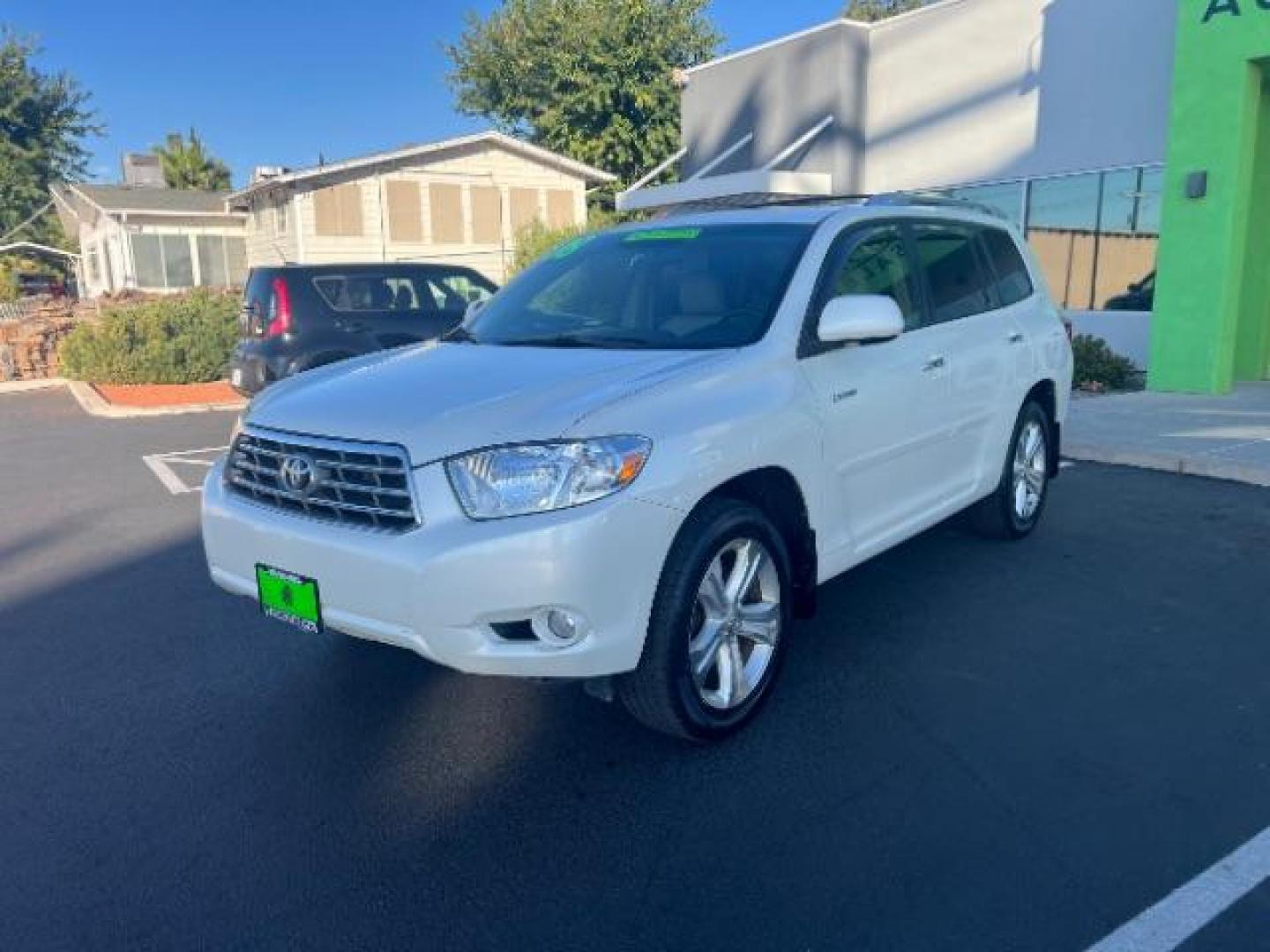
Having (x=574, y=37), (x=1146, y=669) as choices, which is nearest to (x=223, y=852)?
(x=1146, y=669)

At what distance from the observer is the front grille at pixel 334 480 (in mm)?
3020

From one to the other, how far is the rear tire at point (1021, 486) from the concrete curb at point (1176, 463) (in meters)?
2.24

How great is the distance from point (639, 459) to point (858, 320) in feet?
3.90

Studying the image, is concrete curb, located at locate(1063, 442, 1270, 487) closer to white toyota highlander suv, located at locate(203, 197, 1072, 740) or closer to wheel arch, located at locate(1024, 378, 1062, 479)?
wheel arch, located at locate(1024, 378, 1062, 479)

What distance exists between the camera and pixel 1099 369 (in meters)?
12.1

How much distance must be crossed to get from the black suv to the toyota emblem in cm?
691

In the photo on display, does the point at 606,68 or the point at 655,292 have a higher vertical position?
the point at 606,68

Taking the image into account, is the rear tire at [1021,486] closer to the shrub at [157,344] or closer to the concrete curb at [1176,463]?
the concrete curb at [1176,463]

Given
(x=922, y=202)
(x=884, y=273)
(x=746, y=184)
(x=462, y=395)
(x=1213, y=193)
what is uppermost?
(x=746, y=184)

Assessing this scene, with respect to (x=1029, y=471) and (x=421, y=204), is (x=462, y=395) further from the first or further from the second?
(x=421, y=204)

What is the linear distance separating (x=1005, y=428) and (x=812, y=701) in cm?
229

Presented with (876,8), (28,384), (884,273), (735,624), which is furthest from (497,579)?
(876,8)

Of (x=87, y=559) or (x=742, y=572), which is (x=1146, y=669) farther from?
(x=87, y=559)

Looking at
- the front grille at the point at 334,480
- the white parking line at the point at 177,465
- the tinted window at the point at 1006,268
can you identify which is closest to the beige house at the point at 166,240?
the white parking line at the point at 177,465
